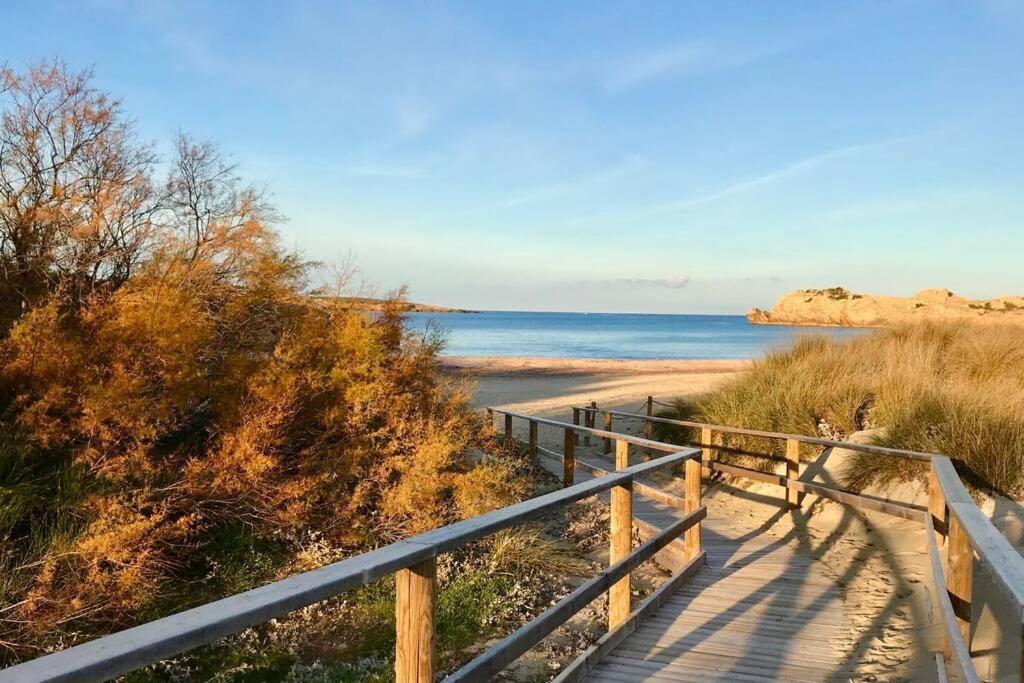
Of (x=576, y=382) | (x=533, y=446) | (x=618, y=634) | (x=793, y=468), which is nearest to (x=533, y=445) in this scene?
(x=533, y=446)

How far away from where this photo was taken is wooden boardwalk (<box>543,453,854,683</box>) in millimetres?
3824

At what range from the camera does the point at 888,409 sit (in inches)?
340

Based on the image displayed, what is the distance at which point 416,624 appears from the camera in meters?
2.26

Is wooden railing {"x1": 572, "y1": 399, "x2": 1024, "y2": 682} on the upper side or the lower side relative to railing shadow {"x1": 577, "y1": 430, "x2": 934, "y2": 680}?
upper

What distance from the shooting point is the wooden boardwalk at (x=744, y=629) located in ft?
12.5

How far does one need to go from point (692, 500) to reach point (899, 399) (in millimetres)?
4335

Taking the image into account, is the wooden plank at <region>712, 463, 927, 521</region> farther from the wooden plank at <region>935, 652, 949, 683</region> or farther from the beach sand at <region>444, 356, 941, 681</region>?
the wooden plank at <region>935, 652, 949, 683</region>

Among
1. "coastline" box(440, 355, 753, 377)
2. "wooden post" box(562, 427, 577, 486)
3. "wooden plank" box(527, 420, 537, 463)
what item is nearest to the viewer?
"wooden post" box(562, 427, 577, 486)

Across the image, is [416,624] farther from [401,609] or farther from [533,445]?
[533,445]

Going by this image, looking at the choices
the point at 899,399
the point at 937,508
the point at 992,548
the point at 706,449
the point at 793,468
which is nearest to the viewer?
the point at 992,548

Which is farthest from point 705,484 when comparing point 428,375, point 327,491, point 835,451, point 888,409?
point 327,491

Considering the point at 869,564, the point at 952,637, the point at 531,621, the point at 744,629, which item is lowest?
the point at 869,564

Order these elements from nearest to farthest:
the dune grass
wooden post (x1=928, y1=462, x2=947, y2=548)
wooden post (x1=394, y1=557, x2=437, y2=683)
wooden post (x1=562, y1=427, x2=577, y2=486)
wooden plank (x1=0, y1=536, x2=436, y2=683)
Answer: wooden plank (x1=0, y1=536, x2=436, y2=683) < wooden post (x1=394, y1=557, x2=437, y2=683) < wooden post (x1=928, y1=462, x2=947, y2=548) < the dune grass < wooden post (x1=562, y1=427, x2=577, y2=486)

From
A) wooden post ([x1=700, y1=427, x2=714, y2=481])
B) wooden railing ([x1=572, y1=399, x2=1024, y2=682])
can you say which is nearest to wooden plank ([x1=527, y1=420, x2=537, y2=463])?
wooden post ([x1=700, y1=427, x2=714, y2=481])
